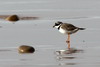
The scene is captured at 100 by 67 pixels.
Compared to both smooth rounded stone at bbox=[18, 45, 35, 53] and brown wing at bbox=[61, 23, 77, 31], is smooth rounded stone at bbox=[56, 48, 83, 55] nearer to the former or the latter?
smooth rounded stone at bbox=[18, 45, 35, 53]

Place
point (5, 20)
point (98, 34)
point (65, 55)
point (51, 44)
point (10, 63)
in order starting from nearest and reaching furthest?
point (10, 63) → point (65, 55) → point (51, 44) → point (98, 34) → point (5, 20)

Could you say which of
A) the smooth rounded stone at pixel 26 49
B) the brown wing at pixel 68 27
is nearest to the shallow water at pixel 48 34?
the smooth rounded stone at pixel 26 49

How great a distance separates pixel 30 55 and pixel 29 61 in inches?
24.6

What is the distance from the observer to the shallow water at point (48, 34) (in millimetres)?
11500

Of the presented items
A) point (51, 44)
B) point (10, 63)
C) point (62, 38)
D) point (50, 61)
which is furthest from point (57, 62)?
point (62, 38)

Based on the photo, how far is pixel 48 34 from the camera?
14172 millimetres

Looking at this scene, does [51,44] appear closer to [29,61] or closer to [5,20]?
[29,61]

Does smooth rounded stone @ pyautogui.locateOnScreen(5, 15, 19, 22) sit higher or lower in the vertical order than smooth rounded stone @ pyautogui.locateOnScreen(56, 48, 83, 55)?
higher

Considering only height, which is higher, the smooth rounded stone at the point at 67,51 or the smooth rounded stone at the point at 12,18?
the smooth rounded stone at the point at 12,18

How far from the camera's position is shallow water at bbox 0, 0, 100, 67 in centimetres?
1150

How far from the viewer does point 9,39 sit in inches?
539

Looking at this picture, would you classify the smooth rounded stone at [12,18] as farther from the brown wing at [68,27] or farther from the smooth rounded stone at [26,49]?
the smooth rounded stone at [26,49]

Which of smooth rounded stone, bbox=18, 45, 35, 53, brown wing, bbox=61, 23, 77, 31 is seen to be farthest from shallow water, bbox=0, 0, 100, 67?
brown wing, bbox=61, 23, 77, 31


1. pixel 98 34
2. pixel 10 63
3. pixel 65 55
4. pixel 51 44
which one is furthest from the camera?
pixel 98 34
